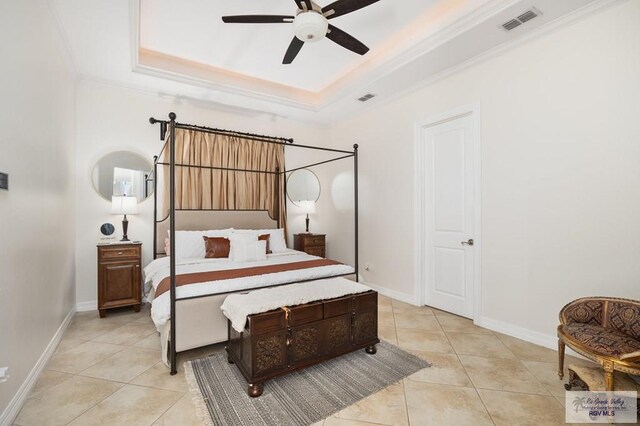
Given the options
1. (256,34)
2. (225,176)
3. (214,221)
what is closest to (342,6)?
(256,34)

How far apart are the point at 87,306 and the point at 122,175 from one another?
5.52ft

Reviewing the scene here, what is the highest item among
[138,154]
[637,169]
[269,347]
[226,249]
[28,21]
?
[28,21]

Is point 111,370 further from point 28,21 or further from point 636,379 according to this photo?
point 636,379

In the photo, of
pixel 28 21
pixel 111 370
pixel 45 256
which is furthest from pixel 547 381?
pixel 28 21

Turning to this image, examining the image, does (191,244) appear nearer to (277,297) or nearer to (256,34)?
(277,297)

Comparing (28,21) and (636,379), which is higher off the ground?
(28,21)

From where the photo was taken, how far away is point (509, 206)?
9.70 feet

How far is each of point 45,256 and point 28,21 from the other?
1730 mm

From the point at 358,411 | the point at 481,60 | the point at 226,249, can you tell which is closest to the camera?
the point at 358,411

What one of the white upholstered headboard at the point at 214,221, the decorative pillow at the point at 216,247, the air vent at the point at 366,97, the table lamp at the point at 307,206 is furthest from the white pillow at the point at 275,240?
the air vent at the point at 366,97

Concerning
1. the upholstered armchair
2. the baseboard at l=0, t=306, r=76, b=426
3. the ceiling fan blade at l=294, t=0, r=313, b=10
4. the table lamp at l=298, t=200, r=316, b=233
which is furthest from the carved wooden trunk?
the table lamp at l=298, t=200, r=316, b=233

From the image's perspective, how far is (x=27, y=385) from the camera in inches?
77.1

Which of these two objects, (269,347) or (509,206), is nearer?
(269,347)

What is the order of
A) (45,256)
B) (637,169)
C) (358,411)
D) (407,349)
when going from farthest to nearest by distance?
(407,349)
(45,256)
(637,169)
(358,411)
